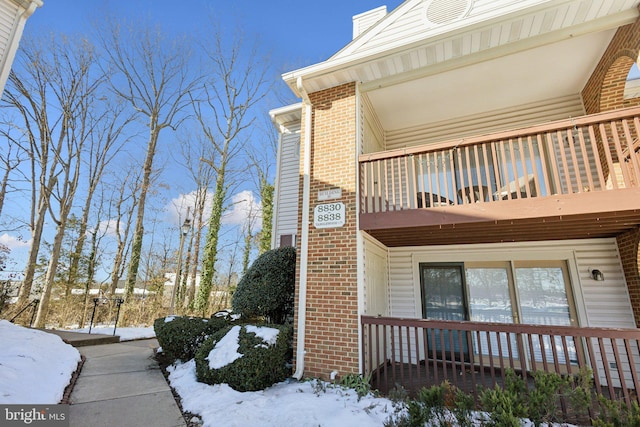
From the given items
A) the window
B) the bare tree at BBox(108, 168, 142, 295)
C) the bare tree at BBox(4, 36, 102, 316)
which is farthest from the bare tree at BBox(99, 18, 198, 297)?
the window

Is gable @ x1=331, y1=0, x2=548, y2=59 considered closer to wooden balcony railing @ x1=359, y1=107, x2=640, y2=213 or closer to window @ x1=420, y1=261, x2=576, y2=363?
wooden balcony railing @ x1=359, y1=107, x2=640, y2=213

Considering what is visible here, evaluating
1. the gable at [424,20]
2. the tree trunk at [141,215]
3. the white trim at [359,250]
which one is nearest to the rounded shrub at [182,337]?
the white trim at [359,250]

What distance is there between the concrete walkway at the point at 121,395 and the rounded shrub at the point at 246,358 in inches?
24.6

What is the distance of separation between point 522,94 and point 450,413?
597cm

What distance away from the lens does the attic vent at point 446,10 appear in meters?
4.79

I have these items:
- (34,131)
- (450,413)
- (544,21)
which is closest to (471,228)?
(450,413)

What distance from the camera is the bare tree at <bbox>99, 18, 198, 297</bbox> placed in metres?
13.6

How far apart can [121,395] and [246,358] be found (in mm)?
1666

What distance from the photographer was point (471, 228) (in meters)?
4.73

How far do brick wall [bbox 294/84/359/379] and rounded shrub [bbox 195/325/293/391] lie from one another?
412 millimetres

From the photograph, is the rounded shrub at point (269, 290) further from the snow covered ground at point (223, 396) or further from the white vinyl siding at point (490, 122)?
the white vinyl siding at point (490, 122)

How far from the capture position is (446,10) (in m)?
4.91

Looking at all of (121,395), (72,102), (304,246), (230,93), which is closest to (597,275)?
(304,246)

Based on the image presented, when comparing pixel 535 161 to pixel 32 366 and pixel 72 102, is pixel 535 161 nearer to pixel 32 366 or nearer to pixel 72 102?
pixel 32 366
